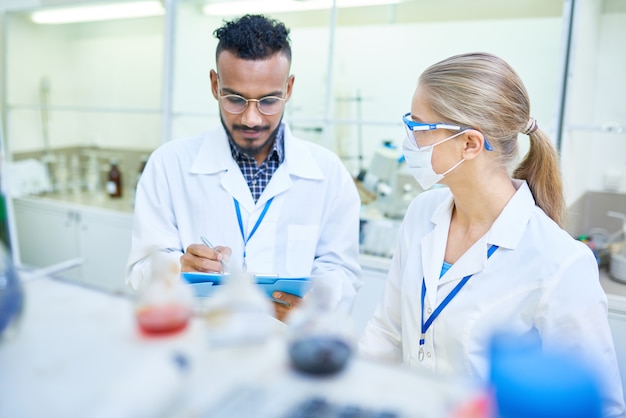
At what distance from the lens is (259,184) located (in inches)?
67.7

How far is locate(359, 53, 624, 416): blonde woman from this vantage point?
1.12m

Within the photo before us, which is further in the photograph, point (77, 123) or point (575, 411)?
point (77, 123)

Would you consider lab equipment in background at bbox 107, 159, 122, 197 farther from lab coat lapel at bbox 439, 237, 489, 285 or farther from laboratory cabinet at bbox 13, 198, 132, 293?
lab coat lapel at bbox 439, 237, 489, 285

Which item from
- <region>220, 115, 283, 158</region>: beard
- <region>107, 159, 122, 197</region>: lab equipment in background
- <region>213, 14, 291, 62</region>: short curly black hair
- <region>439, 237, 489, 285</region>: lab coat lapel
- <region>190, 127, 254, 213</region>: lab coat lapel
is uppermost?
<region>213, 14, 291, 62</region>: short curly black hair

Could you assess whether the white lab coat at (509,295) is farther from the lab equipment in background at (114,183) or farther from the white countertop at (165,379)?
the lab equipment in background at (114,183)

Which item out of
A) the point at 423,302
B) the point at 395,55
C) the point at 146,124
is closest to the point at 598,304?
the point at 423,302

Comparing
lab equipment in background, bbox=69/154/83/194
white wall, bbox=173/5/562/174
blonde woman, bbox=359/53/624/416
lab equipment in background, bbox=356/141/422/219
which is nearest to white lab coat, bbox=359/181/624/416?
blonde woman, bbox=359/53/624/416

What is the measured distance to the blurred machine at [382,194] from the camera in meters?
2.79

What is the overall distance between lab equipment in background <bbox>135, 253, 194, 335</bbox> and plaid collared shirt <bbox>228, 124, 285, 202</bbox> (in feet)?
3.70

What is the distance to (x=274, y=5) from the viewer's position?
3172mm

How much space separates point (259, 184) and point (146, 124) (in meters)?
Result: 2.64

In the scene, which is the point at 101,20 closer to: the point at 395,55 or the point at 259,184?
the point at 395,55

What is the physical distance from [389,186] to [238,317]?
2.44 m

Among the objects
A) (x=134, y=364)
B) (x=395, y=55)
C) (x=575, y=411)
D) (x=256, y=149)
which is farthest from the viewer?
(x=395, y=55)
